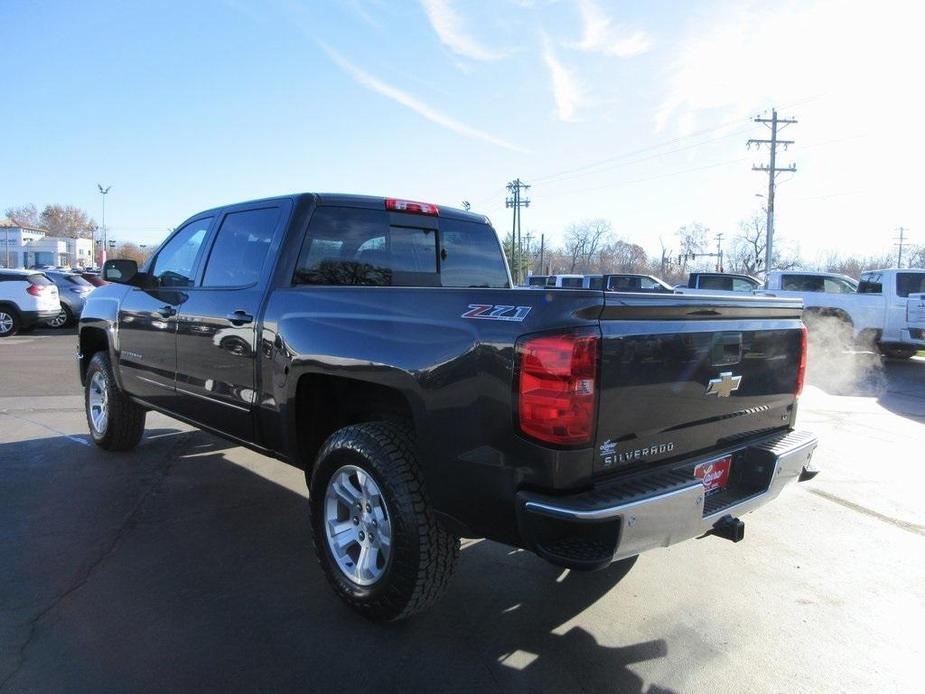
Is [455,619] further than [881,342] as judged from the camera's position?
No

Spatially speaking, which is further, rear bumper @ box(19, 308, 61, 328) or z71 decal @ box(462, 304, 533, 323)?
rear bumper @ box(19, 308, 61, 328)

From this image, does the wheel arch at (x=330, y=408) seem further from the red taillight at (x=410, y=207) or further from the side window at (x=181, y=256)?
the side window at (x=181, y=256)

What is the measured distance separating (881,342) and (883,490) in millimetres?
10675

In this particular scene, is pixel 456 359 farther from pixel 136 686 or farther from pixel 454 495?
pixel 136 686

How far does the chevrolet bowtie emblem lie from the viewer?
A: 291cm

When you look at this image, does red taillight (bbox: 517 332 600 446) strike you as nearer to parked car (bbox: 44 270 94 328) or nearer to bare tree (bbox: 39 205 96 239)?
parked car (bbox: 44 270 94 328)

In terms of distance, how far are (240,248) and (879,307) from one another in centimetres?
1423

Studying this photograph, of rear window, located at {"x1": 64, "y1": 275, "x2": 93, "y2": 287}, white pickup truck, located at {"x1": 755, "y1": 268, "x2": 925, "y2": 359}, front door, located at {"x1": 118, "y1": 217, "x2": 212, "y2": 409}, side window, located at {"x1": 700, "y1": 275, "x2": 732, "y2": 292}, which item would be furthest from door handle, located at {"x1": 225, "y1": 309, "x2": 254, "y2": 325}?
rear window, located at {"x1": 64, "y1": 275, "x2": 93, "y2": 287}

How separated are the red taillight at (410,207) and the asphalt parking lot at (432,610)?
2185mm

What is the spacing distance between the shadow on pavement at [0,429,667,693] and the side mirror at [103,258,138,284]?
5.37 feet

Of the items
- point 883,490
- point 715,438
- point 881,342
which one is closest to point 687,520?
point 715,438

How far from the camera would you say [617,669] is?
270cm

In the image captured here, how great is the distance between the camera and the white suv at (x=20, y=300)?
16.4 m

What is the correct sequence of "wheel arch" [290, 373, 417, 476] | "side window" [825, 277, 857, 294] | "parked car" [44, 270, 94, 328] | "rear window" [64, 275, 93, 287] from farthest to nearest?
"rear window" [64, 275, 93, 287] → "parked car" [44, 270, 94, 328] → "side window" [825, 277, 857, 294] → "wheel arch" [290, 373, 417, 476]
